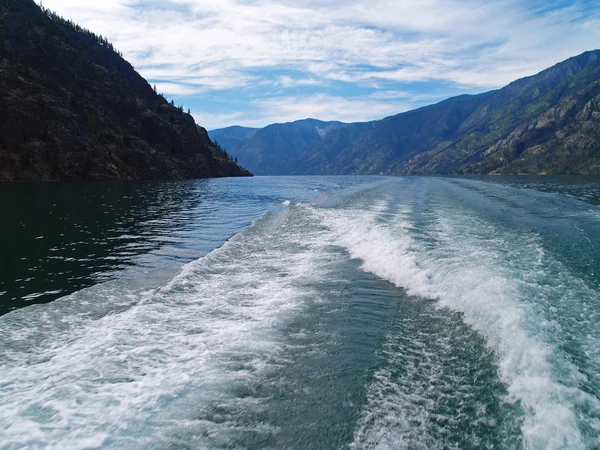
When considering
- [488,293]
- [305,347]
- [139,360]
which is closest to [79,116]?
[139,360]

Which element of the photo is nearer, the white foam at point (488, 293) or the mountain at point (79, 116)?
the white foam at point (488, 293)

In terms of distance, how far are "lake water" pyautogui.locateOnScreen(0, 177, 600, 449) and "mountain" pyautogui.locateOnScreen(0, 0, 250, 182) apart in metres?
84.5

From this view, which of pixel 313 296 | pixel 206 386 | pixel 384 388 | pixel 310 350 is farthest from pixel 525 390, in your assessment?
pixel 313 296

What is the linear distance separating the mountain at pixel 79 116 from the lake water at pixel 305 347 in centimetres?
8449

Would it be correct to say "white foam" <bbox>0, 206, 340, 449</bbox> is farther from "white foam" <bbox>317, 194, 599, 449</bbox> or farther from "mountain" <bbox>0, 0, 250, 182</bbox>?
"mountain" <bbox>0, 0, 250, 182</bbox>

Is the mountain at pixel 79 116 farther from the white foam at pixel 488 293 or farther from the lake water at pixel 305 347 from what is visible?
the white foam at pixel 488 293

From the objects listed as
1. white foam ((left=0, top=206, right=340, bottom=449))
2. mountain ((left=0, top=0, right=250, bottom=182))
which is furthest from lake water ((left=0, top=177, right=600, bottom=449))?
mountain ((left=0, top=0, right=250, bottom=182))

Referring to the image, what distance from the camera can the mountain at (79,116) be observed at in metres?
88.6

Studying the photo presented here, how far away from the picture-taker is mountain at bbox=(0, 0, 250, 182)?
3489 inches

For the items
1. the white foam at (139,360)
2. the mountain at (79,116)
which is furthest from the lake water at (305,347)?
the mountain at (79,116)

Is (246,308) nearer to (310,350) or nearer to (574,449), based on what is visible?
(310,350)

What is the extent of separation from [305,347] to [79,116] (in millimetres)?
125740

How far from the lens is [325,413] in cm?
610

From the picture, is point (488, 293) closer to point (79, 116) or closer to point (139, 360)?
point (139, 360)
